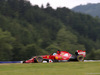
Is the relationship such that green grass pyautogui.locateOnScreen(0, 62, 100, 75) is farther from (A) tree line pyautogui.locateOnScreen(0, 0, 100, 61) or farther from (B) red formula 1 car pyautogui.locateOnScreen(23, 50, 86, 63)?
(A) tree line pyautogui.locateOnScreen(0, 0, 100, 61)

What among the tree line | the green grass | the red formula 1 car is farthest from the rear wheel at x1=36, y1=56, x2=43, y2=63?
the tree line

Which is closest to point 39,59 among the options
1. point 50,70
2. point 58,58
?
point 58,58

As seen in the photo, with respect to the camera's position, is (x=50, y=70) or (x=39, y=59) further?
(x=39, y=59)

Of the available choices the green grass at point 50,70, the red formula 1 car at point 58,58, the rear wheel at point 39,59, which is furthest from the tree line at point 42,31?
the green grass at point 50,70

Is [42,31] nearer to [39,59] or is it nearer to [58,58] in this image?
[58,58]

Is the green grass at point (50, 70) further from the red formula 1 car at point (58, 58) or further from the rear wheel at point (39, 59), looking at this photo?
the red formula 1 car at point (58, 58)

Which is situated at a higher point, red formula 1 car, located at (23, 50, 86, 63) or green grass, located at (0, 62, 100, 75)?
green grass, located at (0, 62, 100, 75)

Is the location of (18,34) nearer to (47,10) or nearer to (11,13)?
(11,13)

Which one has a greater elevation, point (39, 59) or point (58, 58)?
point (39, 59)

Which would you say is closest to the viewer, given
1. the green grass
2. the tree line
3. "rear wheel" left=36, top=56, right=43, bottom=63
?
the green grass

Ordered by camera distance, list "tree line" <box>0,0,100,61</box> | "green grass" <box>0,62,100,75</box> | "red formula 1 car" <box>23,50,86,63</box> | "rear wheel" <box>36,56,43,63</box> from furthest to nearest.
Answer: "tree line" <box>0,0,100,61</box>, "red formula 1 car" <box>23,50,86,63</box>, "rear wheel" <box>36,56,43,63</box>, "green grass" <box>0,62,100,75</box>

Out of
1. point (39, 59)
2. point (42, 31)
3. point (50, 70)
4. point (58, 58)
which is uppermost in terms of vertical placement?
point (50, 70)

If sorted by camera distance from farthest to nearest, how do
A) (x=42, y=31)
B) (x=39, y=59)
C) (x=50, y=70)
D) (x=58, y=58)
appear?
(x=42, y=31) < (x=58, y=58) < (x=39, y=59) < (x=50, y=70)

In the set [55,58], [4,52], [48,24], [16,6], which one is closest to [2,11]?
[16,6]
